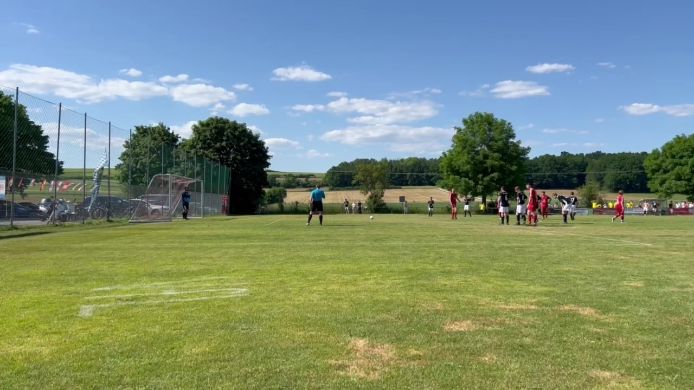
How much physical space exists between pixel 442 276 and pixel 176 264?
5.16 m

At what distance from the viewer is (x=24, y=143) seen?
73.5 ft

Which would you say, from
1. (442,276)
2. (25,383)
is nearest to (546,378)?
(25,383)

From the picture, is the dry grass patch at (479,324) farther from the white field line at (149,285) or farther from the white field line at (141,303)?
the white field line at (149,285)

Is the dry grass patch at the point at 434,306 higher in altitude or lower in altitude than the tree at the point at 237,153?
lower

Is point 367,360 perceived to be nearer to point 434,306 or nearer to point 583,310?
point 434,306

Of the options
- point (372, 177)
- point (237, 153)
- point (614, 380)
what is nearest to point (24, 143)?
point (614, 380)

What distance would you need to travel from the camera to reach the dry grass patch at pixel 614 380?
13.6ft

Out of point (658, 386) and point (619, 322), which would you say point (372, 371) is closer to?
point (658, 386)

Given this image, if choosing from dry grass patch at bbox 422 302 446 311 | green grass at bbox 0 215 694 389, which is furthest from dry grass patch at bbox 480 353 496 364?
dry grass patch at bbox 422 302 446 311

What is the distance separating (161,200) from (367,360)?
106ft

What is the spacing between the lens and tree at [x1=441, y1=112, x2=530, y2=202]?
277 ft

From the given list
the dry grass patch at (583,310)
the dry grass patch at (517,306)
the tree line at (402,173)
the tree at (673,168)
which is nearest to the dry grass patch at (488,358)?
the dry grass patch at (517,306)

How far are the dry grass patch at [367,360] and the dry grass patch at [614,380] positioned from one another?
60.3 inches

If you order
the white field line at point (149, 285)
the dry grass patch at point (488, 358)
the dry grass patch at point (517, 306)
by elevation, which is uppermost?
the dry grass patch at point (517, 306)
